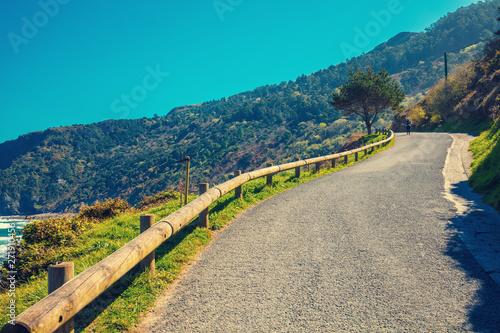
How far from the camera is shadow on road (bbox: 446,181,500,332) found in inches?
136

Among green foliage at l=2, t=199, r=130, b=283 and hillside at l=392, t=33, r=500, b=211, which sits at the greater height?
hillside at l=392, t=33, r=500, b=211

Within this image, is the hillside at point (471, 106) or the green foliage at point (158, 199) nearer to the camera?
the green foliage at point (158, 199)

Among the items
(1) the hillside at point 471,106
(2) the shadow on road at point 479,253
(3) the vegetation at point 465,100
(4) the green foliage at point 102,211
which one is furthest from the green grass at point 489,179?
(3) the vegetation at point 465,100

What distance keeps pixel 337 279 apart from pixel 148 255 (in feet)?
9.28

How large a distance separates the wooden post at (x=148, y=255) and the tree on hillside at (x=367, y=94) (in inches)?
1513

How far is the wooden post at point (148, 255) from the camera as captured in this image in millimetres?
4734

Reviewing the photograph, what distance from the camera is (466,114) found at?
35.2 m

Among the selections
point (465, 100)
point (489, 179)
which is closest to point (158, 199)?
point (489, 179)

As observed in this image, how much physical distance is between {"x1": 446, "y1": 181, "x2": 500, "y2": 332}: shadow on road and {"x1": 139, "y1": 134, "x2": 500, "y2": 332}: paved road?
0.02 m

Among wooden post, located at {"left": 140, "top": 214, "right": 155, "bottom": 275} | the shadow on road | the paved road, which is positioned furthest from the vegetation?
wooden post, located at {"left": 140, "top": 214, "right": 155, "bottom": 275}

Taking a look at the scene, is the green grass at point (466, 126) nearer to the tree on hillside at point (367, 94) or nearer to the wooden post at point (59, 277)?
the tree on hillside at point (367, 94)

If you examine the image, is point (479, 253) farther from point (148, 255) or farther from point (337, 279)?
point (148, 255)

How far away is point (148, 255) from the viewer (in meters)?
4.76

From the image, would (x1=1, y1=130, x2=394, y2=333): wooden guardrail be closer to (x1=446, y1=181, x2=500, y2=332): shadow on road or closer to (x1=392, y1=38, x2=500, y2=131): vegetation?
(x1=446, y1=181, x2=500, y2=332): shadow on road
